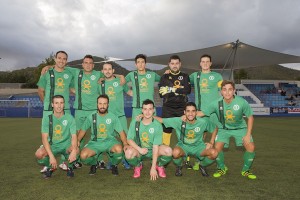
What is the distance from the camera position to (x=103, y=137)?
460 cm

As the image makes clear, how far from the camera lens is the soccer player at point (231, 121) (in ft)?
14.3

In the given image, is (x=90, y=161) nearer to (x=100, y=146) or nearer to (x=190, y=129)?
(x=100, y=146)

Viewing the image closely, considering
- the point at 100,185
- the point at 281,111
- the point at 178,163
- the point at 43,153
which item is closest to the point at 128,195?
the point at 100,185

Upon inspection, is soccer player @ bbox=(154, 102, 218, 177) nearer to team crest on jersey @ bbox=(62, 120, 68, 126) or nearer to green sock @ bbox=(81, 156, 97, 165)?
green sock @ bbox=(81, 156, 97, 165)

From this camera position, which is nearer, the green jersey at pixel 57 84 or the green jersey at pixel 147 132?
the green jersey at pixel 147 132

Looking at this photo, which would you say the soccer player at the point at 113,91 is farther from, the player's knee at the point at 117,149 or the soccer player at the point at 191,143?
the soccer player at the point at 191,143

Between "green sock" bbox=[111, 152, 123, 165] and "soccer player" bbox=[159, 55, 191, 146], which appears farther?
"soccer player" bbox=[159, 55, 191, 146]

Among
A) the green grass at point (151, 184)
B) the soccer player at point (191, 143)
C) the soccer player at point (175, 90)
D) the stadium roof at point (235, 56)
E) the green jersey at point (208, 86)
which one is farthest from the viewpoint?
the stadium roof at point (235, 56)

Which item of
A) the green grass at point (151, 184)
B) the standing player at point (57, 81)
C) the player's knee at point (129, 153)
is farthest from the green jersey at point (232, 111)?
the standing player at point (57, 81)

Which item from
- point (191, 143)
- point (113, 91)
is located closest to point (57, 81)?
point (113, 91)

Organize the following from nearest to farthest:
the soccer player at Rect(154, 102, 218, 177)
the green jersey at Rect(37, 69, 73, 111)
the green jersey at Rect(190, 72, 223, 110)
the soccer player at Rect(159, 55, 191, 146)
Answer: the soccer player at Rect(154, 102, 218, 177) → the soccer player at Rect(159, 55, 191, 146) → the green jersey at Rect(190, 72, 223, 110) → the green jersey at Rect(37, 69, 73, 111)

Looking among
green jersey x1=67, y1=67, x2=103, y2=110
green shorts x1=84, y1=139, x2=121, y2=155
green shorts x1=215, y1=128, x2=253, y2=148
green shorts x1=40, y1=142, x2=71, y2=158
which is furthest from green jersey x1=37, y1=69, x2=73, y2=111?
green shorts x1=215, y1=128, x2=253, y2=148

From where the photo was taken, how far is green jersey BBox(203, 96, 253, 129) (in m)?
4.45

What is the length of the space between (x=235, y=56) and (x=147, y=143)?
1609cm
